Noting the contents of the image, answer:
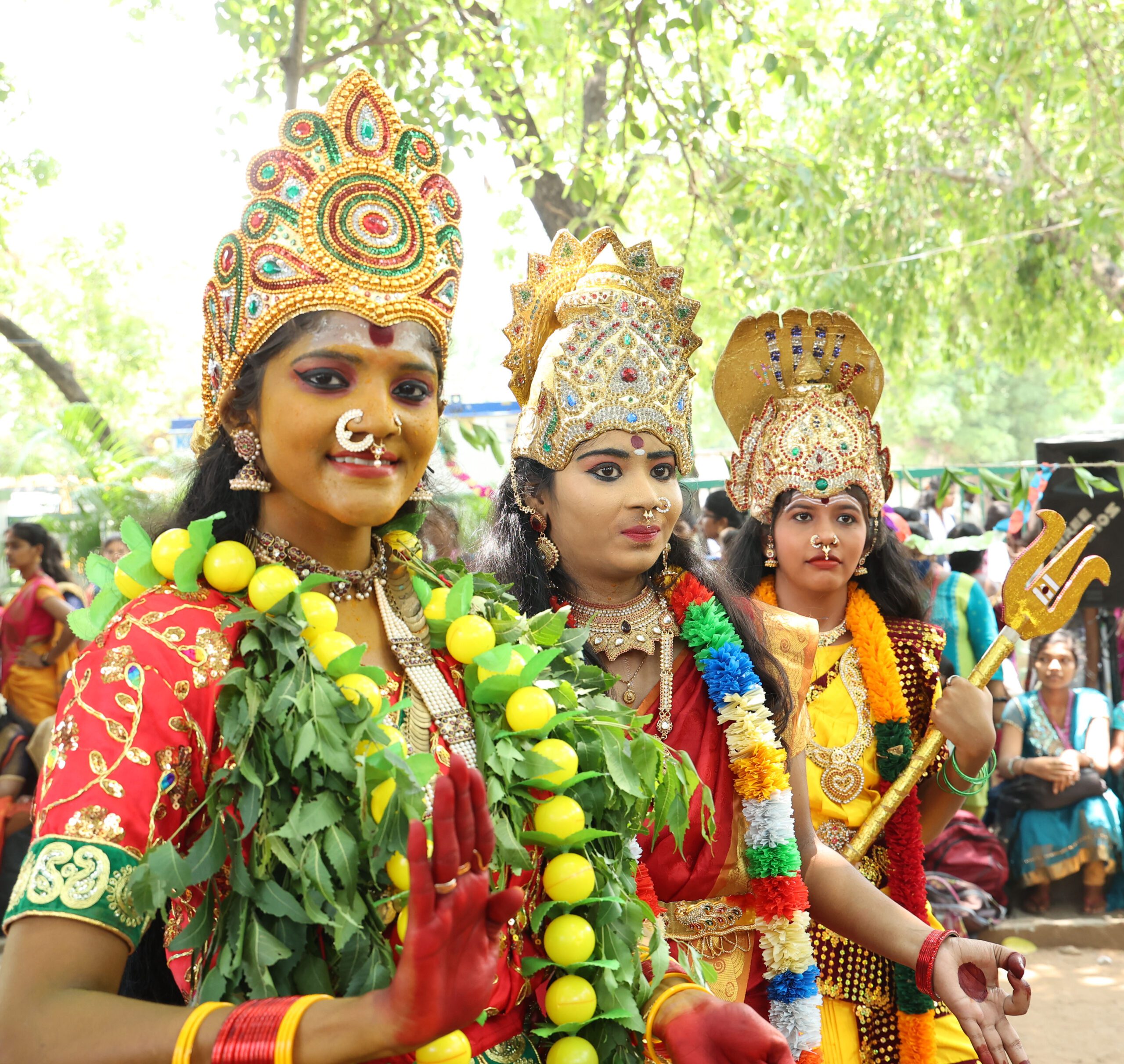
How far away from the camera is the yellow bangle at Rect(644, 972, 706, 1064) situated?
184 cm

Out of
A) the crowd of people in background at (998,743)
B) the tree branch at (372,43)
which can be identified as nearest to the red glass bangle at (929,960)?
the crowd of people in background at (998,743)

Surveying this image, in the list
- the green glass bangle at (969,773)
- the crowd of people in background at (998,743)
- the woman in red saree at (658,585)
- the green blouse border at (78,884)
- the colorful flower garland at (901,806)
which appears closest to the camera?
the green blouse border at (78,884)

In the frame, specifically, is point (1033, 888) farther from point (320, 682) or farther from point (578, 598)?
point (320, 682)

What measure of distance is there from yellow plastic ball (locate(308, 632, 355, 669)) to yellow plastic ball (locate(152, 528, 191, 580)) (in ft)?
0.75

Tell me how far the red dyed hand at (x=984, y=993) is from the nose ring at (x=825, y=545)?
1246mm

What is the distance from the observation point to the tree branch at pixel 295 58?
169 inches

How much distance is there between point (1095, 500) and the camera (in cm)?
684

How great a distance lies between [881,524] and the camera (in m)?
3.61

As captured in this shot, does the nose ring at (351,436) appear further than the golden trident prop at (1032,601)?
No

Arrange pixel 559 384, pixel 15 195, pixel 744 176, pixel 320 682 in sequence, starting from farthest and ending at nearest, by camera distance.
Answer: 1. pixel 15 195
2. pixel 744 176
3. pixel 559 384
4. pixel 320 682

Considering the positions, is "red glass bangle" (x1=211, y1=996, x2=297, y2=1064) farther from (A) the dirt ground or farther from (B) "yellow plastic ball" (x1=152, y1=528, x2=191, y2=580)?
(A) the dirt ground

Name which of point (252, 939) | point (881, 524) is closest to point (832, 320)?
point (881, 524)

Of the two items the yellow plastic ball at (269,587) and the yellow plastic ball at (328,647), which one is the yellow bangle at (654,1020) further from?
the yellow plastic ball at (269,587)

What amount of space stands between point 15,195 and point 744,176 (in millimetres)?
7586
